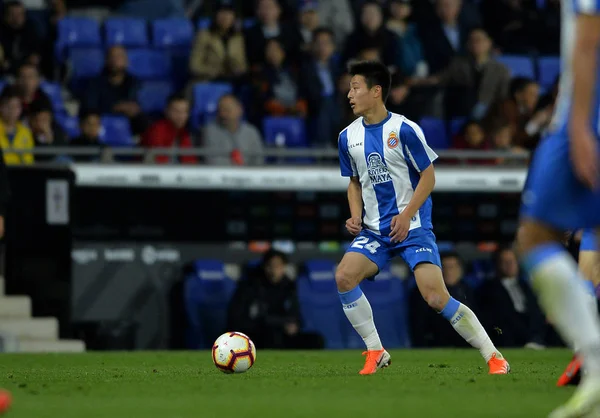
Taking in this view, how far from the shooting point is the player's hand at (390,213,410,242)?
905 cm

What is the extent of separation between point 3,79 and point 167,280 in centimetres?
367

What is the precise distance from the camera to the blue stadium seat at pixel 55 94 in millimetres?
17203

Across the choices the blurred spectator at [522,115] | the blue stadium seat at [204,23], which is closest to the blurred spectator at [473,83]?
the blurred spectator at [522,115]

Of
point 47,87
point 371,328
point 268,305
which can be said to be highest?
point 47,87

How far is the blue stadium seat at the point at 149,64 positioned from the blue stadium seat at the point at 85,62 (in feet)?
1.64

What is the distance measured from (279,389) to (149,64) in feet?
37.1

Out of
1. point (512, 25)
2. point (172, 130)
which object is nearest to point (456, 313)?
point (172, 130)

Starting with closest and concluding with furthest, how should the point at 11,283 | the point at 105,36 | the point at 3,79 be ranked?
the point at 11,283, the point at 3,79, the point at 105,36

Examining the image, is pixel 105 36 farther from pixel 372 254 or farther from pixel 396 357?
pixel 372 254

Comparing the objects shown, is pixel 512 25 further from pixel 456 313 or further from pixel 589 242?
pixel 456 313

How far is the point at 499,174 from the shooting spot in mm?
16500

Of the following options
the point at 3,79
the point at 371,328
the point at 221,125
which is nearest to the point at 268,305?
the point at 221,125

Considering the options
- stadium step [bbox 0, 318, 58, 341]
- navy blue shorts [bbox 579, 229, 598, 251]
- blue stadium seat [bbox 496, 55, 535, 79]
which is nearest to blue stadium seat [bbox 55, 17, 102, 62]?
stadium step [bbox 0, 318, 58, 341]

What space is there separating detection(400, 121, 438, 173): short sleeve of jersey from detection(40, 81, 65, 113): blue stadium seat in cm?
885
